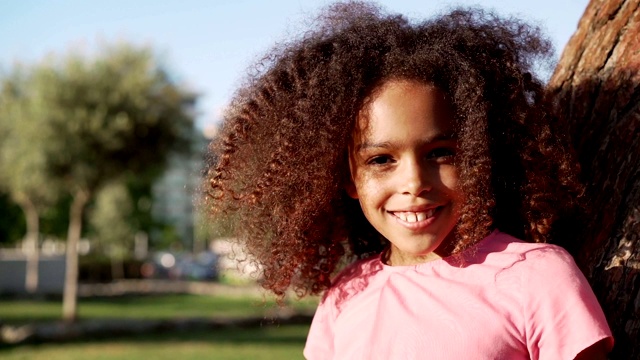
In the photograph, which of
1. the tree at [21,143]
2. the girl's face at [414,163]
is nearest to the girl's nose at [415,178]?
the girl's face at [414,163]

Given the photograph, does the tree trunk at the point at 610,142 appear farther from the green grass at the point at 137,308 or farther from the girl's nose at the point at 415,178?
the green grass at the point at 137,308

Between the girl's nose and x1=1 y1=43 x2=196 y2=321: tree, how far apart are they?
16.3 m

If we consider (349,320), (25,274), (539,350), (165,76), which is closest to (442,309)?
(539,350)

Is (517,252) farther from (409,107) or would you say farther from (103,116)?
(103,116)

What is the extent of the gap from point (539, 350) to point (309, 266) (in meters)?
0.94

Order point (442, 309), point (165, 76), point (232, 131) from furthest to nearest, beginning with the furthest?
point (165, 76), point (232, 131), point (442, 309)

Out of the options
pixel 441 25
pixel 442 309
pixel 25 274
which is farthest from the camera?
pixel 25 274

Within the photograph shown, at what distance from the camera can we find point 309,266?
2.46 m

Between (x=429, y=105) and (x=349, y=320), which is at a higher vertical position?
(x=429, y=105)

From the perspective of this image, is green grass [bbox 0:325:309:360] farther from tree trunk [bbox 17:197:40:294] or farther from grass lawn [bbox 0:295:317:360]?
tree trunk [bbox 17:197:40:294]

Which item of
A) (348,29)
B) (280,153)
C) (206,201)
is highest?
(348,29)

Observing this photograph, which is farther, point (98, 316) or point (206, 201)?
point (98, 316)

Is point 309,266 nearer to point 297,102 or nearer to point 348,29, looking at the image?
point 297,102

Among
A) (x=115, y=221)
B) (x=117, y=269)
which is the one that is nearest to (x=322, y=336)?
(x=117, y=269)
